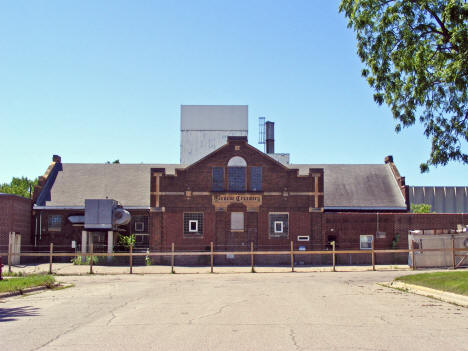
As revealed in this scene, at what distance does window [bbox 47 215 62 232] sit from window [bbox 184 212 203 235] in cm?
1088

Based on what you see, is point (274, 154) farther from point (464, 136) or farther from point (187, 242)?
point (464, 136)

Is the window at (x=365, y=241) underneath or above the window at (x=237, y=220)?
underneath

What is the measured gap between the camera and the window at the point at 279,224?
43.8 metres

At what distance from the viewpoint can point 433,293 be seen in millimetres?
19688

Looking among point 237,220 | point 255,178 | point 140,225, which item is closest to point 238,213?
point 237,220

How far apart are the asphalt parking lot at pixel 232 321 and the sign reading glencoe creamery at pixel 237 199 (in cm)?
2293

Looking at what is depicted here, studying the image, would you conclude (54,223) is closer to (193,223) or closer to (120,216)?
(120,216)

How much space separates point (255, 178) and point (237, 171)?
1506 mm

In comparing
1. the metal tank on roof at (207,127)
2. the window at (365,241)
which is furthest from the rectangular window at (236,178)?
the metal tank on roof at (207,127)

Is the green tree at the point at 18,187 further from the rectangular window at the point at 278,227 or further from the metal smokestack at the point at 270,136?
the rectangular window at the point at 278,227

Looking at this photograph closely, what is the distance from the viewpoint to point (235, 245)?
143 feet

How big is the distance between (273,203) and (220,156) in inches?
216

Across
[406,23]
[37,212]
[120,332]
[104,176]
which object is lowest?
[120,332]

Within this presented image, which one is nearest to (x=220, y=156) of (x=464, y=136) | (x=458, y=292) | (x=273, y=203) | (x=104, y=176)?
(x=273, y=203)
